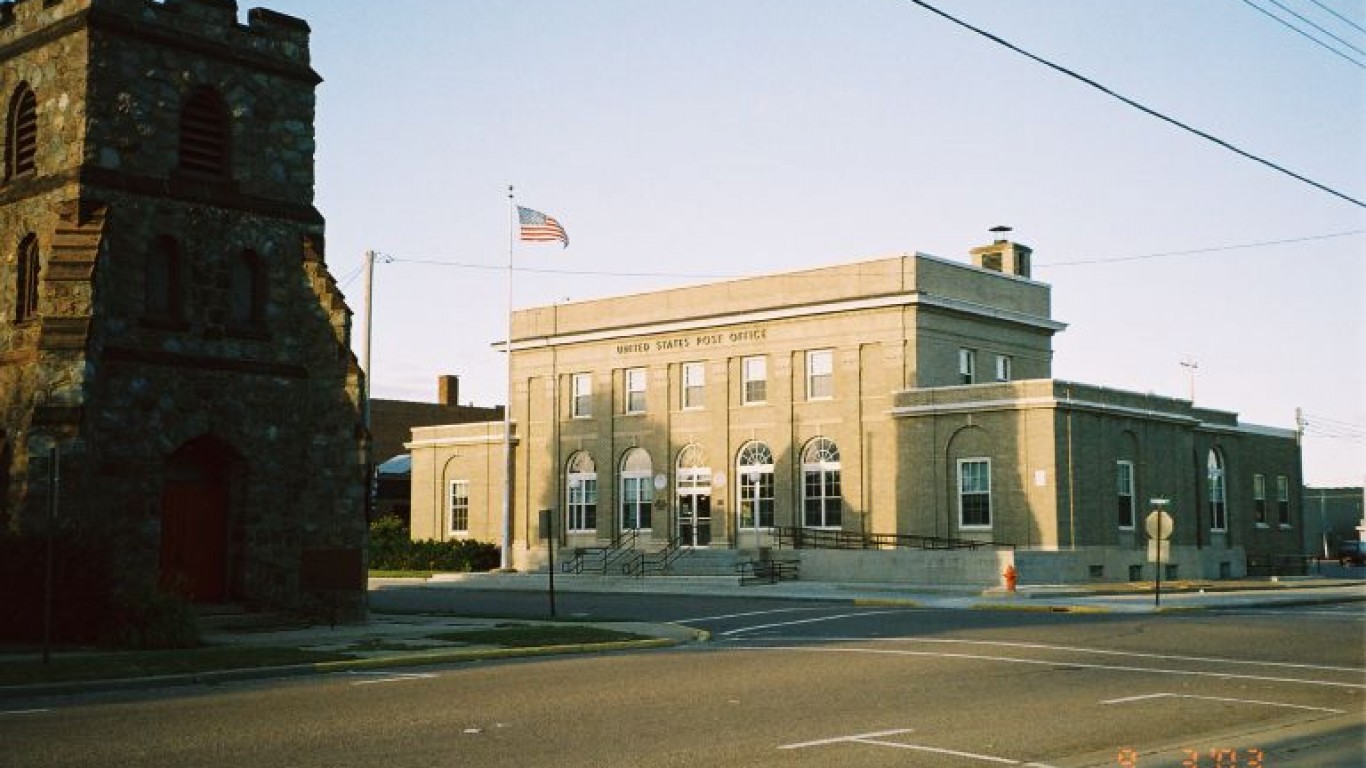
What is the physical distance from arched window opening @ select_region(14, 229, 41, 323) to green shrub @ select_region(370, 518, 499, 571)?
33.5 metres

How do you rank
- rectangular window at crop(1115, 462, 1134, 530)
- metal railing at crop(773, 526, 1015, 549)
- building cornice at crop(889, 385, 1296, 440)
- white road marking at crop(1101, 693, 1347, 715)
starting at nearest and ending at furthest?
white road marking at crop(1101, 693, 1347, 715) < building cornice at crop(889, 385, 1296, 440) < metal railing at crop(773, 526, 1015, 549) < rectangular window at crop(1115, 462, 1134, 530)

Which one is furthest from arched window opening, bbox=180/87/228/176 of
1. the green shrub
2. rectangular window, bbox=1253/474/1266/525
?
rectangular window, bbox=1253/474/1266/525

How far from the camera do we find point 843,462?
53406 millimetres

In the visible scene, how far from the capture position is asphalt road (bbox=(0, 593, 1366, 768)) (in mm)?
11562

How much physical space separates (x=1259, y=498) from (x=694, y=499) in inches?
1011

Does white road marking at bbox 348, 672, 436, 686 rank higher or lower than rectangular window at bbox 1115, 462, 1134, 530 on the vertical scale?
lower

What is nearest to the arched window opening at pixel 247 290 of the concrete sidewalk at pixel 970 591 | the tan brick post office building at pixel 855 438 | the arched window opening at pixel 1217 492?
the concrete sidewalk at pixel 970 591

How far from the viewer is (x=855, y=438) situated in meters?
53.1

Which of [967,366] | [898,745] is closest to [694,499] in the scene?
[967,366]

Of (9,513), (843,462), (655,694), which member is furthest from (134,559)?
(843,462)

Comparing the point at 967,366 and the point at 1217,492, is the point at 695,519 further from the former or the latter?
the point at 1217,492

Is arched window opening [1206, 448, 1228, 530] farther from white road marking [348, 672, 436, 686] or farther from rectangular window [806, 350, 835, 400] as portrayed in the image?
white road marking [348, 672, 436, 686]

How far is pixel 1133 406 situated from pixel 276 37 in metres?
34.4

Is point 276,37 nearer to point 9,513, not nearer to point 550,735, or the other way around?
point 9,513
